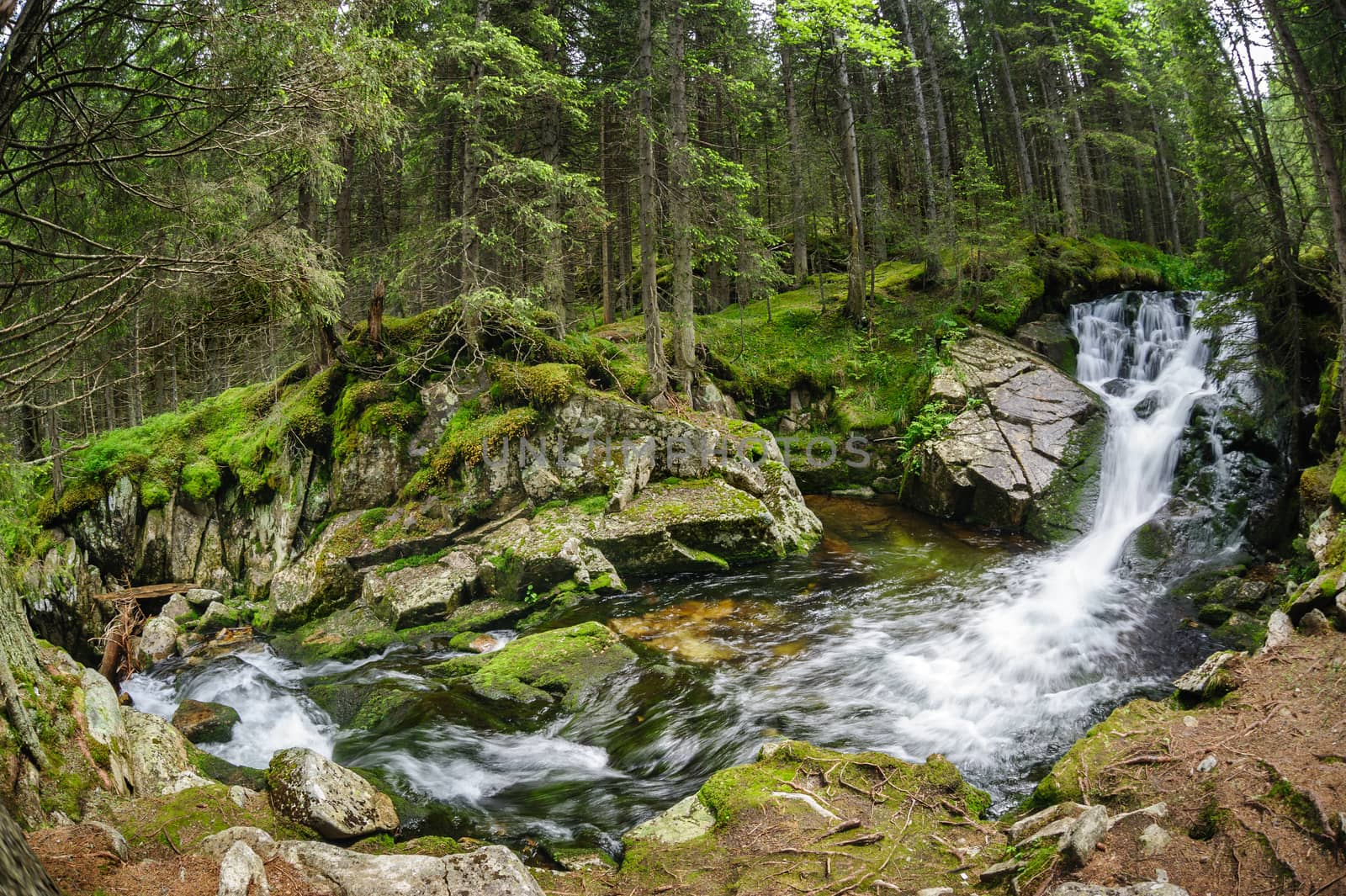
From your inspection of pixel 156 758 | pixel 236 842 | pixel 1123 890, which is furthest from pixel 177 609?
pixel 1123 890

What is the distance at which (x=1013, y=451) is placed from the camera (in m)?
13.1

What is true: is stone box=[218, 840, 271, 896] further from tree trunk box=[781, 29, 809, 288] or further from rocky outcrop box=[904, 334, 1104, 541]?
tree trunk box=[781, 29, 809, 288]

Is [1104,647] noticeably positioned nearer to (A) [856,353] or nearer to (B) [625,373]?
(B) [625,373]

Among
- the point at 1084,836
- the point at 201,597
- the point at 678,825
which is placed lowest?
the point at 201,597

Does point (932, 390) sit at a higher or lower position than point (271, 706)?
higher

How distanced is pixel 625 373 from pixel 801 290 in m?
9.99

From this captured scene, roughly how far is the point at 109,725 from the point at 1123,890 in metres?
5.70

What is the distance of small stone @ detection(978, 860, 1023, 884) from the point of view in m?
3.46

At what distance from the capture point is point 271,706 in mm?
7828

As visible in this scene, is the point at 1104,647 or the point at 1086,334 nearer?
the point at 1104,647

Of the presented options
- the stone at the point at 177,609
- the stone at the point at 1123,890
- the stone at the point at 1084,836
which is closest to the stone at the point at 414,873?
the stone at the point at 1123,890

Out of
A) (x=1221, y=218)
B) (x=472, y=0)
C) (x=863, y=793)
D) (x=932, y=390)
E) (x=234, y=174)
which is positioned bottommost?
(x=863, y=793)

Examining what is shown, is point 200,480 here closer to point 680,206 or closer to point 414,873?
point 680,206

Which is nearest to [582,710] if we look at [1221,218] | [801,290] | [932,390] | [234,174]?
[234,174]
